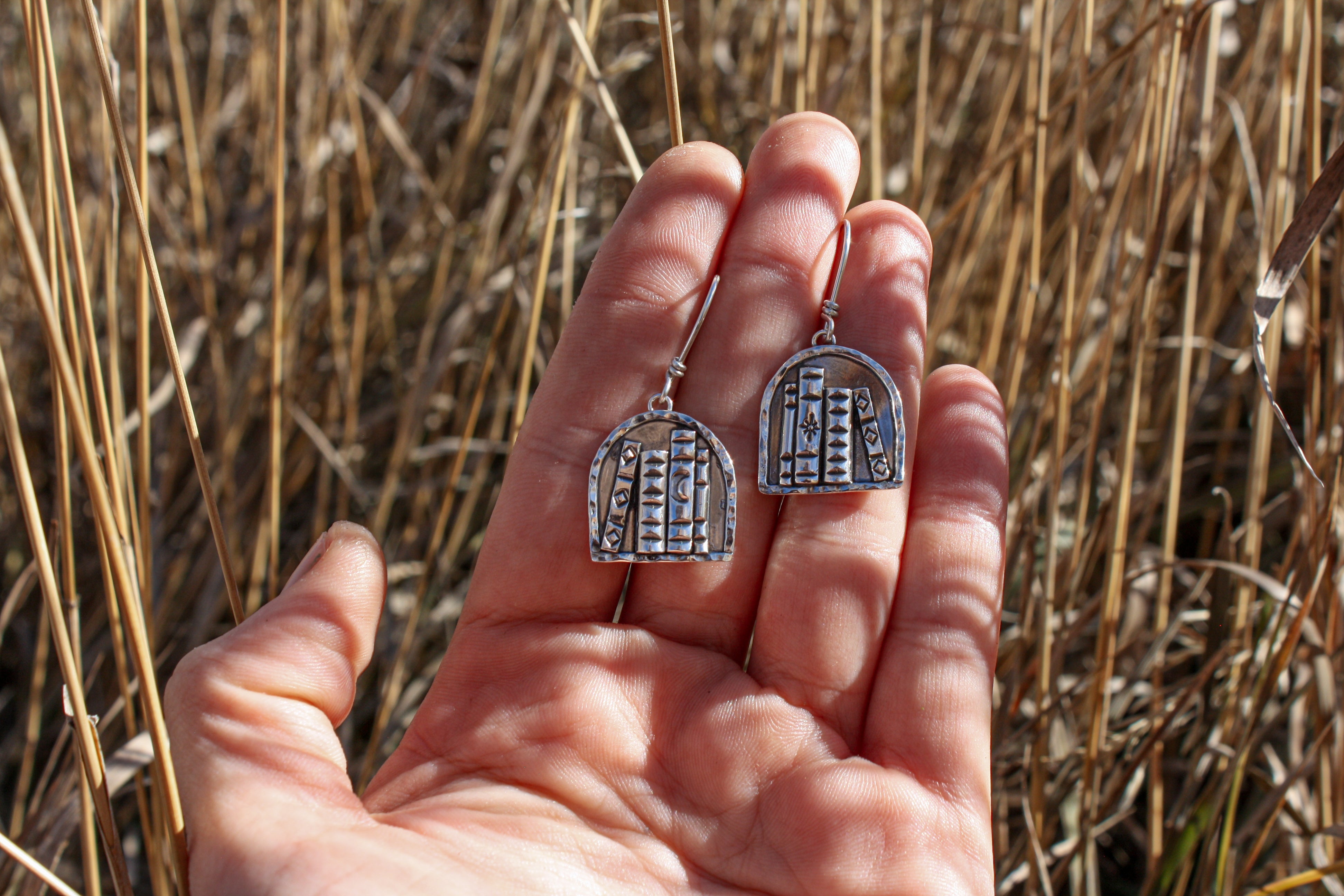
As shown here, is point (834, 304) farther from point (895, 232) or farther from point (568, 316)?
point (568, 316)

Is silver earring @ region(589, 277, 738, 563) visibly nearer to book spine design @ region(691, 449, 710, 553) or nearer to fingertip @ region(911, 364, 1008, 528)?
book spine design @ region(691, 449, 710, 553)

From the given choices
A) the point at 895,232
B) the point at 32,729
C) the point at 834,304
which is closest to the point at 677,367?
the point at 834,304

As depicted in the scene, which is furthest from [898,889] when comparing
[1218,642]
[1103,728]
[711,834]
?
[1218,642]

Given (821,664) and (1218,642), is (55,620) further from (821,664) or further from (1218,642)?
(1218,642)

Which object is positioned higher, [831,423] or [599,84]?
[599,84]

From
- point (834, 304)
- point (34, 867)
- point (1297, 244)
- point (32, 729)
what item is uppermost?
point (1297, 244)

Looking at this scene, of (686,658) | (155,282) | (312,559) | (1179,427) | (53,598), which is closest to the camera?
(53,598)

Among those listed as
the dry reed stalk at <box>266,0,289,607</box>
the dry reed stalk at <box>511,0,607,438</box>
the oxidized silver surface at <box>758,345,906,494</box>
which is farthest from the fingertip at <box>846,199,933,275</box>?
the dry reed stalk at <box>266,0,289,607</box>

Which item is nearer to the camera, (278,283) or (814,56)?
(278,283)
